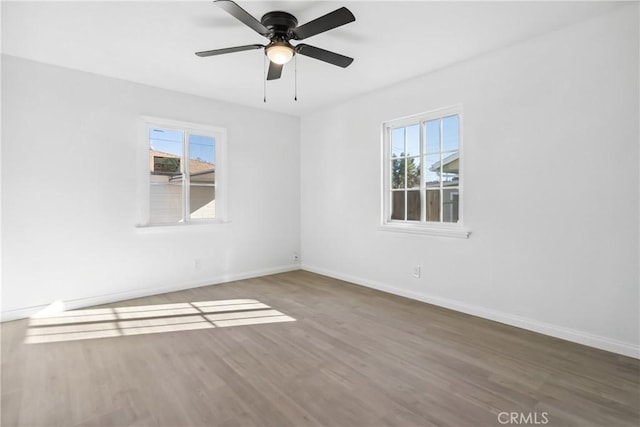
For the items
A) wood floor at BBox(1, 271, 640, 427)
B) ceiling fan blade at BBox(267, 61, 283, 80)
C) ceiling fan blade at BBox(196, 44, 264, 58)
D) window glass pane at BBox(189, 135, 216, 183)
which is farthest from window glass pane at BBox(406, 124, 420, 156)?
window glass pane at BBox(189, 135, 216, 183)

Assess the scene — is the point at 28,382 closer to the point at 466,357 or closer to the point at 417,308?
the point at 466,357

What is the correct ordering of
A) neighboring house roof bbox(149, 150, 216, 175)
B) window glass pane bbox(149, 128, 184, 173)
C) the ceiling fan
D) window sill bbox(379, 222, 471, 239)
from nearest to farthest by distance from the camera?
1. the ceiling fan
2. window sill bbox(379, 222, 471, 239)
3. window glass pane bbox(149, 128, 184, 173)
4. neighboring house roof bbox(149, 150, 216, 175)

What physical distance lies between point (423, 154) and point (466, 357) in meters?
2.28

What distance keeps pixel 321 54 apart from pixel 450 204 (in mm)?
2109

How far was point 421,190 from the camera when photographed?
3.85 m

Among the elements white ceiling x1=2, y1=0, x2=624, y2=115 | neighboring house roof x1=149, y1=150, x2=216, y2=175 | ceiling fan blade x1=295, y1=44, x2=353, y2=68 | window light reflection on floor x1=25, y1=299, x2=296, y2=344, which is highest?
white ceiling x1=2, y1=0, x2=624, y2=115

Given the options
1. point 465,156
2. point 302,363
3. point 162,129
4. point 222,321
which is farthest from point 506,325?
point 162,129

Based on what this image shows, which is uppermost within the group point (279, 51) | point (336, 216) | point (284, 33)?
point (284, 33)

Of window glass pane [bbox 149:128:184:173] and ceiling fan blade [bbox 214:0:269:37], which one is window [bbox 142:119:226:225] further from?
ceiling fan blade [bbox 214:0:269:37]

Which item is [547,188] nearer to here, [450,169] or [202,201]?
[450,169]

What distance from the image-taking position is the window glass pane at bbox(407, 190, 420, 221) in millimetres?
3922

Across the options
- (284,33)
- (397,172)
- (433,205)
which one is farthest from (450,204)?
(284,33)

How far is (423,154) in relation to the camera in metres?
3.82

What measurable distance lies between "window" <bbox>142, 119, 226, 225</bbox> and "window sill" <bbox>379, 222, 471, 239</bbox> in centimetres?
243
